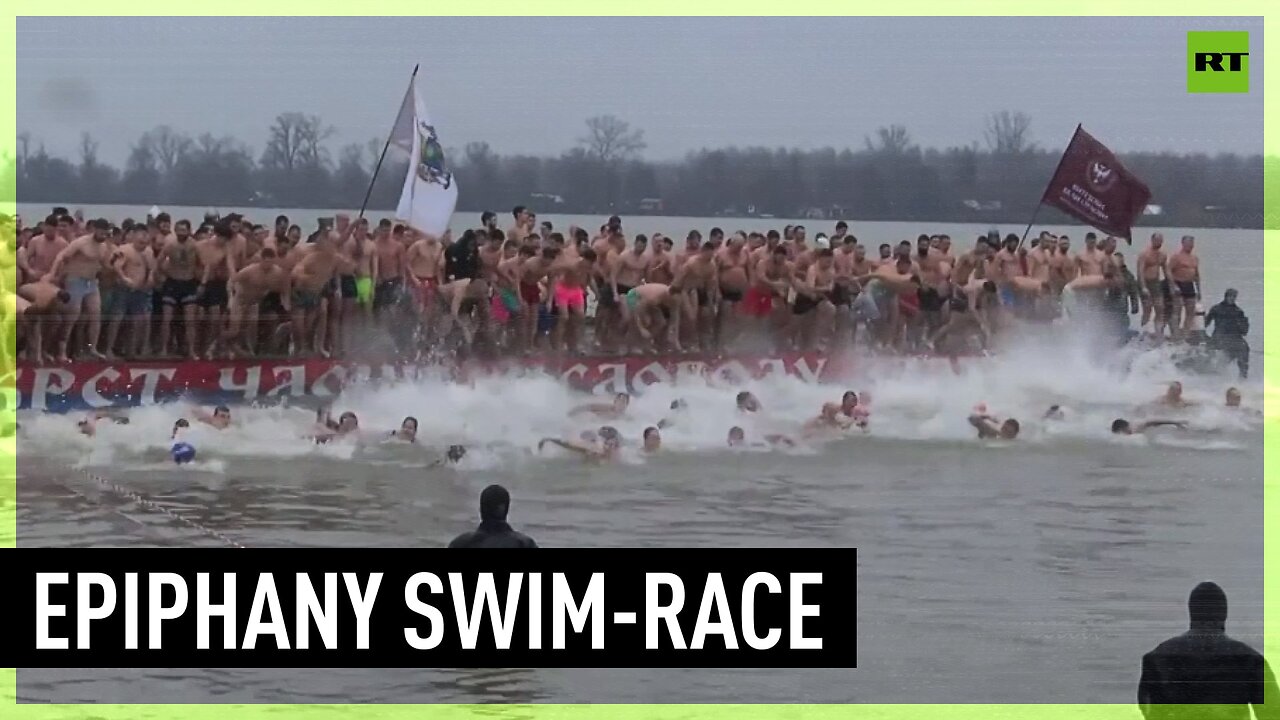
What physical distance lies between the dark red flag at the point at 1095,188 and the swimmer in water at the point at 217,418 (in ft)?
10.8

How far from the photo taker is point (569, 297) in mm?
7469

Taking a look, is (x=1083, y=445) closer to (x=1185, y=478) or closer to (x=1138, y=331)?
(x=1185, y=478)

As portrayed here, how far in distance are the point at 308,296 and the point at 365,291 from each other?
0.85ft

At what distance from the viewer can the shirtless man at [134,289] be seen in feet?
22.2

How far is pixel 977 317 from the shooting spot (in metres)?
8.04

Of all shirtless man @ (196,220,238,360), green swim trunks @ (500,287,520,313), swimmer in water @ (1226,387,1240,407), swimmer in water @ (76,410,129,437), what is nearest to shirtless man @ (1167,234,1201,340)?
swimmer in water @ (1226,387,1240,407)

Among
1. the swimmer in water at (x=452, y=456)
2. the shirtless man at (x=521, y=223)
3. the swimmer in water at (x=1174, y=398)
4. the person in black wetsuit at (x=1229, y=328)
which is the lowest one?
the swimmer in water at (x=452, y=456)

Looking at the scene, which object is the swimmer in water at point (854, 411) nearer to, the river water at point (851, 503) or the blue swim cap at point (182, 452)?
the river water at point (851, 503)

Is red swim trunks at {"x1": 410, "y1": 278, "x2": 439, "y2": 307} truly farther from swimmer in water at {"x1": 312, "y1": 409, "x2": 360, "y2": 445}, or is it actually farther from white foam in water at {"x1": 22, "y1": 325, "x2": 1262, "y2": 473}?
swimmer in water at {"x1": 312, "y1": 409, "x2": 360, "y2": 445}

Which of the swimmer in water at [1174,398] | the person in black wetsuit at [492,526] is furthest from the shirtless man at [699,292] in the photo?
the person in black wetsuit at [492,526]

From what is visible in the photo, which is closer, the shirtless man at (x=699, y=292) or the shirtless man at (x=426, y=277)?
the shirtless man at (x=426, y=277)

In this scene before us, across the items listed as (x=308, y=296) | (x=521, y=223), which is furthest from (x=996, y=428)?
(x=308, y=296)

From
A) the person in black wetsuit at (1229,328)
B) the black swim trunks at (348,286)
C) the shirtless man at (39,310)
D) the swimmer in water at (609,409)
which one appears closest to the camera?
the shirtless man at (39,310)

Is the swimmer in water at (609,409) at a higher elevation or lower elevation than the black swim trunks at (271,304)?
lower
